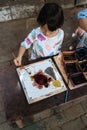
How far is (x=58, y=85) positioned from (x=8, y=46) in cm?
177

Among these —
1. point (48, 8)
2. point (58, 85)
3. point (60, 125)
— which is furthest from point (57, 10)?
point (60, 125)

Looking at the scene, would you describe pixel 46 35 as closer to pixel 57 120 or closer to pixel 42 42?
pixel 42 42

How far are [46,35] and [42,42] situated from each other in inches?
4.7

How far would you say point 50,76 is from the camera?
2328 mm

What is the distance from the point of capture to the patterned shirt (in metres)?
2.49

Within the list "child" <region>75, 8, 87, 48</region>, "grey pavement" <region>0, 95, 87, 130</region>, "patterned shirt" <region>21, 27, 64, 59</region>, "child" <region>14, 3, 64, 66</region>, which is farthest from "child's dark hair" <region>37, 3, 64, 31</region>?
"grey pavement" <region>0, 95, 87, 130</region>

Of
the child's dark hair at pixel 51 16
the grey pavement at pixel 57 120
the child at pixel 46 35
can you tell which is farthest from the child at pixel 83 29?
the grey pavement at pixel 57 120

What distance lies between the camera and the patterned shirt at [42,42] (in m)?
2.49

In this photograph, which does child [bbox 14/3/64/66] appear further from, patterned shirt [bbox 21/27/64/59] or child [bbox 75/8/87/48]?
child [bbox 75/8/87/48]

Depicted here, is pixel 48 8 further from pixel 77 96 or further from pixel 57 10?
pixel 77 96

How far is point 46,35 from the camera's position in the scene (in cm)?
246

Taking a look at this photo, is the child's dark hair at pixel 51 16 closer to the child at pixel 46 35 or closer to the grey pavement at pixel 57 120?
the child at pixel 46 35

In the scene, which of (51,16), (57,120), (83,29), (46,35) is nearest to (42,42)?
(46,35)

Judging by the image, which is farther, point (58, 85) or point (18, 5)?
point (18, 5)
